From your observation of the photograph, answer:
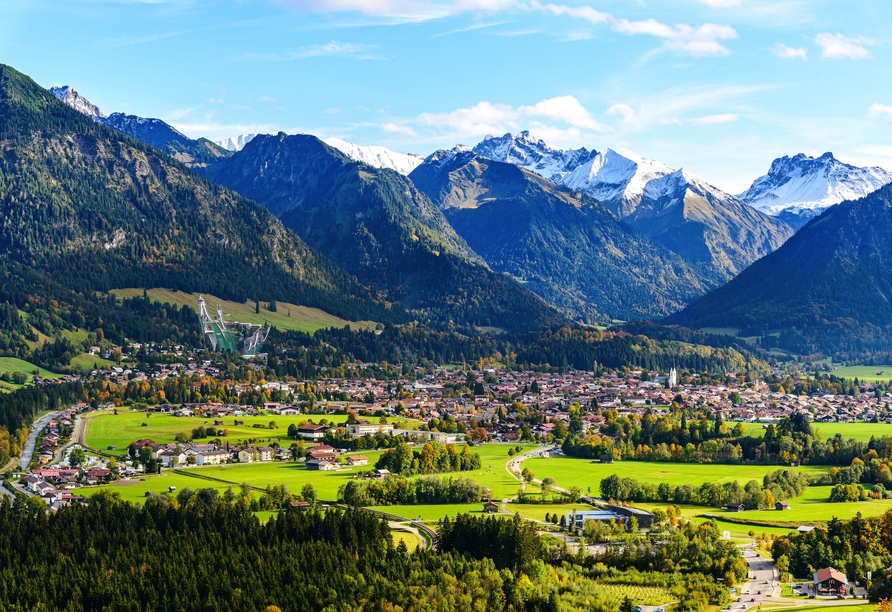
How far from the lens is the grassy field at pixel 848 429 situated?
146 meters

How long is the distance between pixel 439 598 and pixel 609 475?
51.2m

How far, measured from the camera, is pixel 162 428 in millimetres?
144375

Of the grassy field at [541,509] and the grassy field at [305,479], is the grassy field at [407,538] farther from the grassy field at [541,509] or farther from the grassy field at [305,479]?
the grassy field at [541,509]

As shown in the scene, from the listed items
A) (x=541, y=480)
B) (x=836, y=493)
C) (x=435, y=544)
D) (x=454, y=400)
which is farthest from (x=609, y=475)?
(x=454, y=400)

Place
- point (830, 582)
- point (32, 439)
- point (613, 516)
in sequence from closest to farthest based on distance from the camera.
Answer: point (830, 582) → point (613, 516) → point (32, 439)

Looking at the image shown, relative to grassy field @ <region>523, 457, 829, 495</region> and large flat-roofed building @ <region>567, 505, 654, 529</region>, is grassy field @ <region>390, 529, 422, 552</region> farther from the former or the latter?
grassy field @ <region>523, 457, 829, 495</region>

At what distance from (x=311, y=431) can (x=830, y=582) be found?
7782 centimetres

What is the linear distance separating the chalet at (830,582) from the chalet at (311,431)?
243ft

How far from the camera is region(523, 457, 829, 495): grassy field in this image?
117625 mm

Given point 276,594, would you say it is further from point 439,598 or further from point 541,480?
point 541,480

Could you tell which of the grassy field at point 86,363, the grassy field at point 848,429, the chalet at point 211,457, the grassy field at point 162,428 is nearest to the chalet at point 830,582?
the grassy field at point 848,429

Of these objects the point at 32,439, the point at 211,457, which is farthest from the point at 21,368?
the point at 211,457

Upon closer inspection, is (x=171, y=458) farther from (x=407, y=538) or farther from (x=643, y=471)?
(x=643, y=471)

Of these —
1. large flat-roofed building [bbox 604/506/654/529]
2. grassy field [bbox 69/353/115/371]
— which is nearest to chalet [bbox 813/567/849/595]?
large flat-roofed building [bbox 604/506/654/529]
